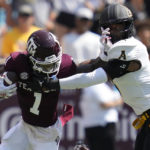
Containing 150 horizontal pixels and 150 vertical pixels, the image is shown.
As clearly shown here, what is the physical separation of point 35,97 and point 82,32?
2.97 metres

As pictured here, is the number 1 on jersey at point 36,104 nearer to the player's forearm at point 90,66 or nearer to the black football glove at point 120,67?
the player's forearm at point 90,66

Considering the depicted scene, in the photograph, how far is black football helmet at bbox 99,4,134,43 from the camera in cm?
557

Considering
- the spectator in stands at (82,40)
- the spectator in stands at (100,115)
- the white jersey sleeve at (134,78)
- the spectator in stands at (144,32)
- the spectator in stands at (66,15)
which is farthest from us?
the spectator in stands at (66,15)

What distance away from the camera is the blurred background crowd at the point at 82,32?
769 centimetres

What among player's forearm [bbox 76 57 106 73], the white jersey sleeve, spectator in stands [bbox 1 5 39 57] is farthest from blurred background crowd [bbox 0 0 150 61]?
the white jersey sleeve

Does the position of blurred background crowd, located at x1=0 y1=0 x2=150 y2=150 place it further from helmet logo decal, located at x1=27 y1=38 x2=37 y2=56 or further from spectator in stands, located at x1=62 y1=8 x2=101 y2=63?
helmet logo decal, located at x1=27 y1=38 x2=37 y2=56

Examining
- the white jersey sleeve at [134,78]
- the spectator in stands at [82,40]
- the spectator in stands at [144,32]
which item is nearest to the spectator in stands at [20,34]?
the spectator in stands at [82,40]

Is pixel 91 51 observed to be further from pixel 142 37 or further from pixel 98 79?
pixel 98 79

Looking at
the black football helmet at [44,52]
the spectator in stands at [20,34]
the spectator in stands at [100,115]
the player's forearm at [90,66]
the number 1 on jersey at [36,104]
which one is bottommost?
the spectator in stands at [100,115]

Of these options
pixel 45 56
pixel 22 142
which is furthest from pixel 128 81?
pixel 22 142

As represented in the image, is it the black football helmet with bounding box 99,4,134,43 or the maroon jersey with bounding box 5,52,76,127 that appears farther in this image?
the maroon jersey with bounding box 5,52,76,127

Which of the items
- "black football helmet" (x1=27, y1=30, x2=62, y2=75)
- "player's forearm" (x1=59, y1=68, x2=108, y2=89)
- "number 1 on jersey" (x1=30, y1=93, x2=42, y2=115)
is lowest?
"number 1 on jersey" (x1=30, y1=93, x2=42, y2=115)

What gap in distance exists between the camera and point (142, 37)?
834cm

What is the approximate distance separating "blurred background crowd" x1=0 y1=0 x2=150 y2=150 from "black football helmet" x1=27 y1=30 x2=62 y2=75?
191cm
